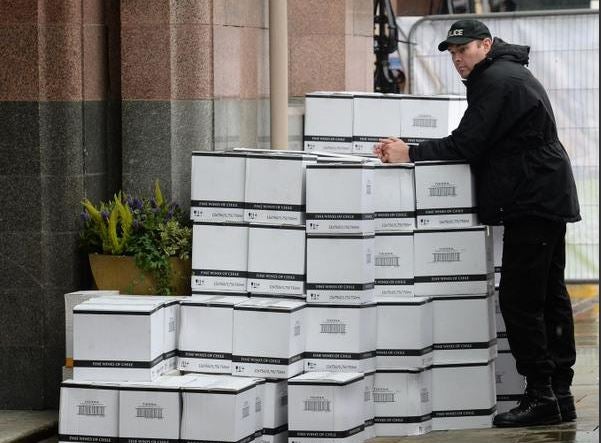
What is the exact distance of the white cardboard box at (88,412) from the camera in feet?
28.7

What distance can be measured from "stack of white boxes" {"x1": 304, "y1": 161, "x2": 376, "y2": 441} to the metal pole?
5.07 ft

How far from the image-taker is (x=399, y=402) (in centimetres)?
939

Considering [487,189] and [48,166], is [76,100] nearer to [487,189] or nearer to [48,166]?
[48,166]

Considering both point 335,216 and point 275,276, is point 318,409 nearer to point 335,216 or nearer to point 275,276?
point 275,276

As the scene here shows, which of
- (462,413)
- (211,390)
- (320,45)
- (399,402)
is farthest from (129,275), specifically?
(320,45)

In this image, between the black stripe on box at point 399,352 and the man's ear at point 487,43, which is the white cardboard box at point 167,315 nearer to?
the black stripe on box at point 399,352

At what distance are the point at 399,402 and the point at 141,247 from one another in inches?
66.1

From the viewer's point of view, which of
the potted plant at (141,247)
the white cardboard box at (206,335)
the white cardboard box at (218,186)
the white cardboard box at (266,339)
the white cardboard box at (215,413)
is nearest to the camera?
the white cardboard box at (215,413)

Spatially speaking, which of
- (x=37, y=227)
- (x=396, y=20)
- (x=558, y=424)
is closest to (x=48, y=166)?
(x=37, y=227)

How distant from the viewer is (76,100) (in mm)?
9734

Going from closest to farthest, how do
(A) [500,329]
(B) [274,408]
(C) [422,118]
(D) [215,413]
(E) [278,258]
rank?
1. (D) [215,413]
2. (B) [274,408]
3. (E) [278,258]
4. (A) [500,329]
5. (C) [422,118]

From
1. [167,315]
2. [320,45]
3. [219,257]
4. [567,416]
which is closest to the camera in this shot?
[167,315]

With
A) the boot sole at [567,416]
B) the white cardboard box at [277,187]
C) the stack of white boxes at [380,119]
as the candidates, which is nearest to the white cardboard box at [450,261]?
the white cardboard box at [277,187]

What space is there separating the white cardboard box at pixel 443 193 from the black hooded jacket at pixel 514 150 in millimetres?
71
